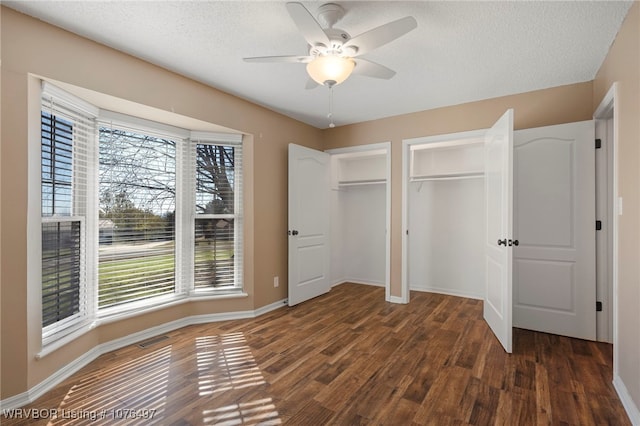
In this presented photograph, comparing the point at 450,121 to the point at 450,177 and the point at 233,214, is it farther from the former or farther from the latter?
the point at 233,214

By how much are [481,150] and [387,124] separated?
1347 millimetres

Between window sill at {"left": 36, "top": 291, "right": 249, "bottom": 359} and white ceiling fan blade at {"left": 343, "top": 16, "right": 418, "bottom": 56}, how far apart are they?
9.21 ft

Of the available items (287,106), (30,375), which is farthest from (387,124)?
(30,375)

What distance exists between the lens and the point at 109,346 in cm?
263

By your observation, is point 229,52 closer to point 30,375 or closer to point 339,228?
point 30,375

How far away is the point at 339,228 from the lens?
5.25 m

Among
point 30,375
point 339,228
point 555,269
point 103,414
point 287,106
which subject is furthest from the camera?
point 339,228

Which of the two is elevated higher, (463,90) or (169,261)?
(463,90)

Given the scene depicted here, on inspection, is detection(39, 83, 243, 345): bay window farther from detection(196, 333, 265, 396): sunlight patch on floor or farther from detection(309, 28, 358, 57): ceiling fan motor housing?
detection(309, 28, 358, 57): ceiling fan motor housing

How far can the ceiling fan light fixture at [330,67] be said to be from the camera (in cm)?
190

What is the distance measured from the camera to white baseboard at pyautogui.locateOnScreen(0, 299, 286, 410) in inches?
74.6

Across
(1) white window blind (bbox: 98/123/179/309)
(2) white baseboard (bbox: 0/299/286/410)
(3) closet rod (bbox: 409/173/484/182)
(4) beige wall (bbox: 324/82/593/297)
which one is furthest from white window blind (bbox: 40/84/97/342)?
(3) closet rod (bbox: 409/173/484/182)

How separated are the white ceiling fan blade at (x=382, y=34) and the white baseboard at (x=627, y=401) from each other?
8.12 ft

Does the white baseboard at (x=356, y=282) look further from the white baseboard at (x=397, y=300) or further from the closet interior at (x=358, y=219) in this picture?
the white baseboard at (x=397, y=300)
